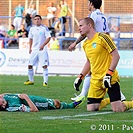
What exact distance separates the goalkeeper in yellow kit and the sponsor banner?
1534 cm

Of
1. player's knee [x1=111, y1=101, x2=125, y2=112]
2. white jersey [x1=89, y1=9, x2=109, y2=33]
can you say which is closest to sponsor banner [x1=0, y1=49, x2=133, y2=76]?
white jersey [x1=89, y1=9, x2=109, y2=33]

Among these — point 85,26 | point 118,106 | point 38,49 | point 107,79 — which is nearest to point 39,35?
point 38,49

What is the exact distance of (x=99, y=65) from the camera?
454 inches

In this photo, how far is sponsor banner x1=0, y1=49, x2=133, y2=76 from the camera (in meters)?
27.1

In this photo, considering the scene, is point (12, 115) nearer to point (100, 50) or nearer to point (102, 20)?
point (100, 50)

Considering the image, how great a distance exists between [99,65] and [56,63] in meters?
15.6

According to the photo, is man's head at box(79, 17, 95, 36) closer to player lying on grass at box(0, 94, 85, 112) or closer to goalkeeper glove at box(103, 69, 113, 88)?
goalkeeper glove at box(103, 69, 113, 88)

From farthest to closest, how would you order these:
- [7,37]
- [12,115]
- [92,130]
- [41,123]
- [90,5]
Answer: [7,37] < [90,5] < [12,115] < [41,123] < [92,130]

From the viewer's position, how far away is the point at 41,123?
9375 mm

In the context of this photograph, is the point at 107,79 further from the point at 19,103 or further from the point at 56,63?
the point at 56,63

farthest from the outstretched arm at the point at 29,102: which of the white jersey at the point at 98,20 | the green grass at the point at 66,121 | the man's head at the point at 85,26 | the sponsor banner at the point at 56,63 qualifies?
the sponsor banner at the point at 56,63

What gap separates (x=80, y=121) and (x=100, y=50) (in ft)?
6.93

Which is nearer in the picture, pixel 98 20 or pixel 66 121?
pixel 66 121

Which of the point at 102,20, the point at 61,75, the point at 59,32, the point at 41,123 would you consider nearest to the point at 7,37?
the point at 59,32
